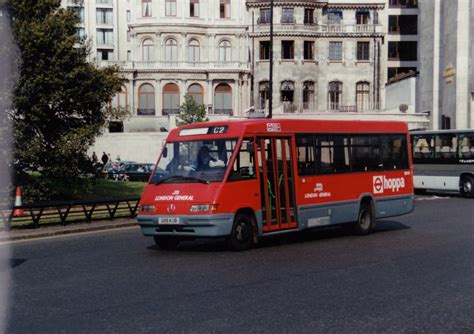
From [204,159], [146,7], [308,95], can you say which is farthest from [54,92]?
[308,95]

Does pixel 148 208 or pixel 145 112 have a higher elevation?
pixel 145 112

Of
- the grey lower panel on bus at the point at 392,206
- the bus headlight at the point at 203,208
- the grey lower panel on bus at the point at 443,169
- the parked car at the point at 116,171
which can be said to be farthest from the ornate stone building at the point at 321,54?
the bus headlight at the point at 203,208

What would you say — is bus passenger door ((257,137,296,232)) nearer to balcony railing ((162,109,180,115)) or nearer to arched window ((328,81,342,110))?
balcony railing ((162,109,180,115))

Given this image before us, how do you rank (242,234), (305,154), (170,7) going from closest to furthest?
(242,234) → (305,154) → (170,7)

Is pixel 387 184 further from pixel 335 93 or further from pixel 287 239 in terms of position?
pixel 335 93

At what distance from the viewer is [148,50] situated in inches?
2704

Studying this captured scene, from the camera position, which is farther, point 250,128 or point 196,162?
point 250,128

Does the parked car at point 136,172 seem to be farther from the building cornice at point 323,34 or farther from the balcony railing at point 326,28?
the balcony railing at point 326,28

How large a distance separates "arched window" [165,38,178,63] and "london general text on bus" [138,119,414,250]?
2052 inches

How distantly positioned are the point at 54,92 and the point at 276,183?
1323 cm

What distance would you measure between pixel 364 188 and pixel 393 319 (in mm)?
9444

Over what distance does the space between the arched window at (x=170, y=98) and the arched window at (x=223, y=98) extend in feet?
12.0

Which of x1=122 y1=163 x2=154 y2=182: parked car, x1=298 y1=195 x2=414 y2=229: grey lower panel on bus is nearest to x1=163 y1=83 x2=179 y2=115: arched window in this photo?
x1=122 y1=163 x2=154 y2=182: parked car

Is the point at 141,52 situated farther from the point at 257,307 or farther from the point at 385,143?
the point at 257,307
